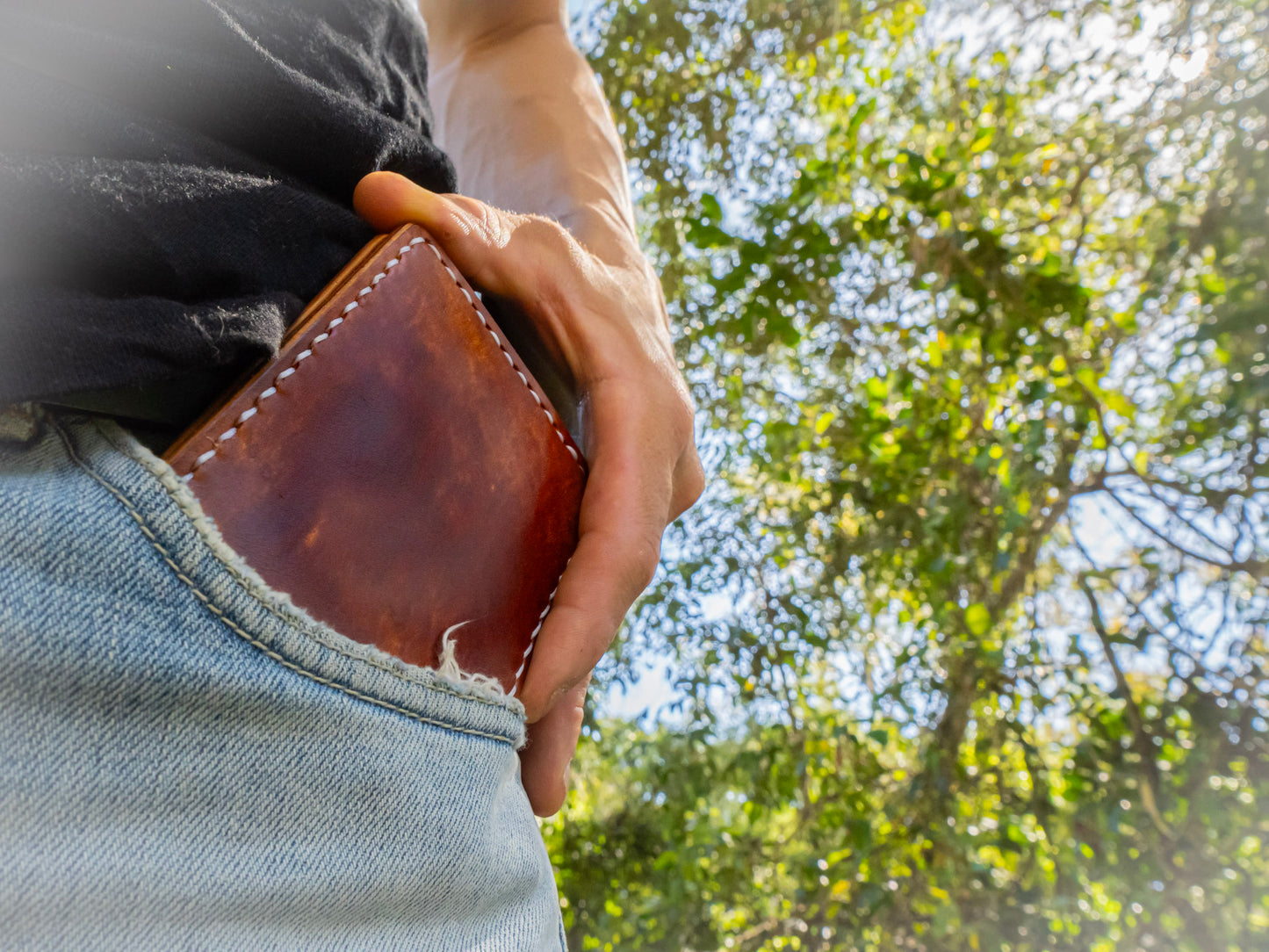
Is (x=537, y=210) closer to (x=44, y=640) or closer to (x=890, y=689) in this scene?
(x=44, y=640)

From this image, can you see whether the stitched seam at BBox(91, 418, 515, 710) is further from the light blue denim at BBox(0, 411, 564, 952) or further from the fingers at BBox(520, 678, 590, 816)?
the fingers at BBox(520, 678, 590, 816)

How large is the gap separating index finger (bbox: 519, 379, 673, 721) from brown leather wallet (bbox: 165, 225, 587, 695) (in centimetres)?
2

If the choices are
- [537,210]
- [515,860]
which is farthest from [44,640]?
[537,210]

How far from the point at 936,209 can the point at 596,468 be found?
213 centimetres

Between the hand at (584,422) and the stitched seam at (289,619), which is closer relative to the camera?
the stitched seam at (289,619)

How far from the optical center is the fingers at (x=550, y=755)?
2.55 feet

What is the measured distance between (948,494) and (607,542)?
2243 millimetres

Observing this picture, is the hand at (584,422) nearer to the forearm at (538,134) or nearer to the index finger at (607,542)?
the index finger at (607,542)

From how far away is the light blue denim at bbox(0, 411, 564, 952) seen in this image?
1.28 feet

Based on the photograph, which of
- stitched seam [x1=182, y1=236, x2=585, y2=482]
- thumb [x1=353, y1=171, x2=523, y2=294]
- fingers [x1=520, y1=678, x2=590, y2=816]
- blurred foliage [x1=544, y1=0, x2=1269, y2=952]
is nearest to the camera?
stitched seam [x1=182, y1=236, x2=585, y2=482]

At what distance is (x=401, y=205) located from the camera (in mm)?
677

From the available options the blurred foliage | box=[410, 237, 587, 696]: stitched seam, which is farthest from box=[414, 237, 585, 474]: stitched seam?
the blurred foliage

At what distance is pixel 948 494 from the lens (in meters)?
2.70

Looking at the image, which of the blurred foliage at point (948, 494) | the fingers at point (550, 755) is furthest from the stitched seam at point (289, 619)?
the blurred foliage at point (948, 494)
